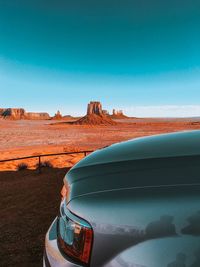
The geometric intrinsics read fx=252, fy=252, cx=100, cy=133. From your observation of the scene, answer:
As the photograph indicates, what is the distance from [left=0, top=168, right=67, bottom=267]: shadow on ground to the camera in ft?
12.6

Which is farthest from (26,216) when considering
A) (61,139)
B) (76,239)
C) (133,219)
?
(61,139)

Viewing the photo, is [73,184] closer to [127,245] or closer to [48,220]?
[127,245]

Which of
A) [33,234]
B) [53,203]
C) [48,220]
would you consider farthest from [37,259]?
[53,203]

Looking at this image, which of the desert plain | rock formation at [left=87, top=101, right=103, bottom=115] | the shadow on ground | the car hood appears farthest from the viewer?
rock formation at [left=87, top=101, right=103, bottom=115]

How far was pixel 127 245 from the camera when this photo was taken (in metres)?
1.18

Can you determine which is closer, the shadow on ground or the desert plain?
the shadow on ground

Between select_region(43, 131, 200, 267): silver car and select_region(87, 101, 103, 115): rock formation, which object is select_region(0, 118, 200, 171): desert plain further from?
select_region(87, 101, 103, 115): rock formation

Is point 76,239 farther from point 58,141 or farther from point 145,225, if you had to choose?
point 58,141

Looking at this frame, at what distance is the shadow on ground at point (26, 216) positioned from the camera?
12.6ft

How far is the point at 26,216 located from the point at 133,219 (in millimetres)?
4819

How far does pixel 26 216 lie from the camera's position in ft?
17.9

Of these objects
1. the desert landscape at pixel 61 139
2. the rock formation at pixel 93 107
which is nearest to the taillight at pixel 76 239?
the desert landscape at pixel 61 139

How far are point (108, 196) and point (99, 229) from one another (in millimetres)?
169

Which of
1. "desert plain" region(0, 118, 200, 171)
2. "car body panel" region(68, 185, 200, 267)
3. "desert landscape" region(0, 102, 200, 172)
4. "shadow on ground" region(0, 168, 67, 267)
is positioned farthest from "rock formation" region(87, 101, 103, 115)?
"car body panel" region(68, 185, 200, 267)
